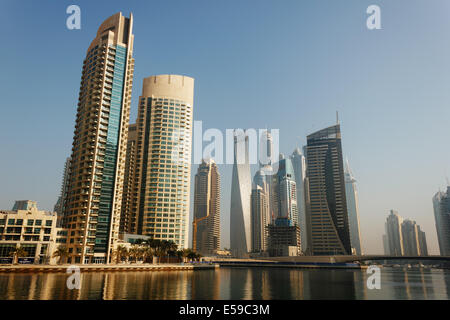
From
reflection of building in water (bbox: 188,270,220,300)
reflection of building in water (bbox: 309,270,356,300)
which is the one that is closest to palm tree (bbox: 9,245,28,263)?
reflection of building in water (bbox: 188,270,220,300)

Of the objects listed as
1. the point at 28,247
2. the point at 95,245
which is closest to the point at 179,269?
the point at 95,245

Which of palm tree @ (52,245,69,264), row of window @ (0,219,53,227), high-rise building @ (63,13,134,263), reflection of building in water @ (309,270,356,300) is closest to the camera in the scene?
reflection of building in water @ (309,270,356,300)

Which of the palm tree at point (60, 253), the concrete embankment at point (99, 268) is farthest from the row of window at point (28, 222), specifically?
the concrete embankment at point (99, 268)

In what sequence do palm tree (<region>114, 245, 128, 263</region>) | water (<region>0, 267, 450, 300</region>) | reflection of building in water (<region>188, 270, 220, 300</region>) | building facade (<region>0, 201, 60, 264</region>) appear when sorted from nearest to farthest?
water (<region>0, 267, 450, 300</region>) → reflection of building in water (<region>188, 270, 220, 300</region>) → building facade (<region>0, 201, 60, 264</region>) → palm tree (<region>114, 245, 128, 263</region>)

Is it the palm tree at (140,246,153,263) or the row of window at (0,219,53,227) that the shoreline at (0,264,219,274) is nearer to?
the palm tree at (140,246,153,263)

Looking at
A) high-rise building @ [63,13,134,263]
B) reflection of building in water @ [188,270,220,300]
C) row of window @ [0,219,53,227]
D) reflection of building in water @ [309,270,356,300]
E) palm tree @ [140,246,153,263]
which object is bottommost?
reflection of building in water @ [309,270,356,300]

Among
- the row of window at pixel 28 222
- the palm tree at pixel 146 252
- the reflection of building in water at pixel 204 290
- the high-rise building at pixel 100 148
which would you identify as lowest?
the reflection of building in water at pixel 204 290

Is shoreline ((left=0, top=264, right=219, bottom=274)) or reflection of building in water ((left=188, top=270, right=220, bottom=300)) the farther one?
shoreline ((left=0, top=264, right=219, bottom=274))

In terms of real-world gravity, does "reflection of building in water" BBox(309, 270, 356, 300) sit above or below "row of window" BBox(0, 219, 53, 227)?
below

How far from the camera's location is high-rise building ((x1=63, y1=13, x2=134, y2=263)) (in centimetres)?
15112

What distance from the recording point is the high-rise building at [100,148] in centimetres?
15112

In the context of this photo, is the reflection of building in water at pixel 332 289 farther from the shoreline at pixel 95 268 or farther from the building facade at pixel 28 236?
the building facade at pixel 28 236
